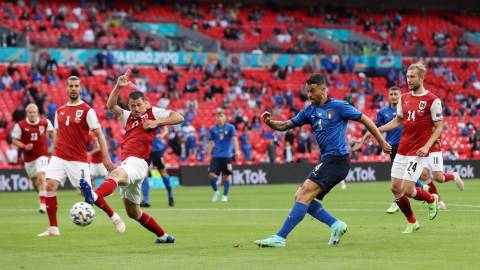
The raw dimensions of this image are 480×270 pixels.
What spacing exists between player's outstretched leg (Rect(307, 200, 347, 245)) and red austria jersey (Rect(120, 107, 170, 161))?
97.2 inches

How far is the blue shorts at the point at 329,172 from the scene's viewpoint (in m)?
13.9

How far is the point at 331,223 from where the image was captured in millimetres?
14211

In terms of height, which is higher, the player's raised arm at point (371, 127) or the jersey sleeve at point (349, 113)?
the jersey sleeve at point (349, 113)

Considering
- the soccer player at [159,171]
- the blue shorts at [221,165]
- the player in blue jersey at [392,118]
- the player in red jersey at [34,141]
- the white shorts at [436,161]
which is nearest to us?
the player in blue jersey at [392,118]

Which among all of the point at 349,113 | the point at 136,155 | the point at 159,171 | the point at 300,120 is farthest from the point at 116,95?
the point at 159,171

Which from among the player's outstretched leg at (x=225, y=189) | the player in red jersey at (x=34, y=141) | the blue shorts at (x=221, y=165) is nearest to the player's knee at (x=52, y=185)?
the player in red jersey at (x=34, y=141)

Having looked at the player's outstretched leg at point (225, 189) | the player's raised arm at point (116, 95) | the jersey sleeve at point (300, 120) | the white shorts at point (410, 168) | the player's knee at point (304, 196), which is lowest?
the player's outstretched leg at point (225, 189)

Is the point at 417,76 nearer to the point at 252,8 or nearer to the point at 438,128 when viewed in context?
the point at 438,128

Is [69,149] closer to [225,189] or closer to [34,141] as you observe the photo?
[34,141]

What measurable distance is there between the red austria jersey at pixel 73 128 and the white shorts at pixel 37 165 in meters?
7.51

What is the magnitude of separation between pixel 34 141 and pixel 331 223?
1146cm

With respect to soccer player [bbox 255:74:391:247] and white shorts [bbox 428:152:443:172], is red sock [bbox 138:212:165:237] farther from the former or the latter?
white shorts [bbox 428:152:443:172]

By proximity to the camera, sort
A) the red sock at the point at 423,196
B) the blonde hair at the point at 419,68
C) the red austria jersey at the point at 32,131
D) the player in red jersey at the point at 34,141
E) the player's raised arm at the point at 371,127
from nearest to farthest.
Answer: the player's raised arm at the point at 371,127, the blonde hair at the point at 419,68, the red sock at the point at 423,196, the player in red jersey at the point at 34,141, the red austria jersey at the point at 32,131

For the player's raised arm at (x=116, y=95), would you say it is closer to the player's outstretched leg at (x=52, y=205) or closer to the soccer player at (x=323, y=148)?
the player's outstretched leg at (x=52, y=205)
